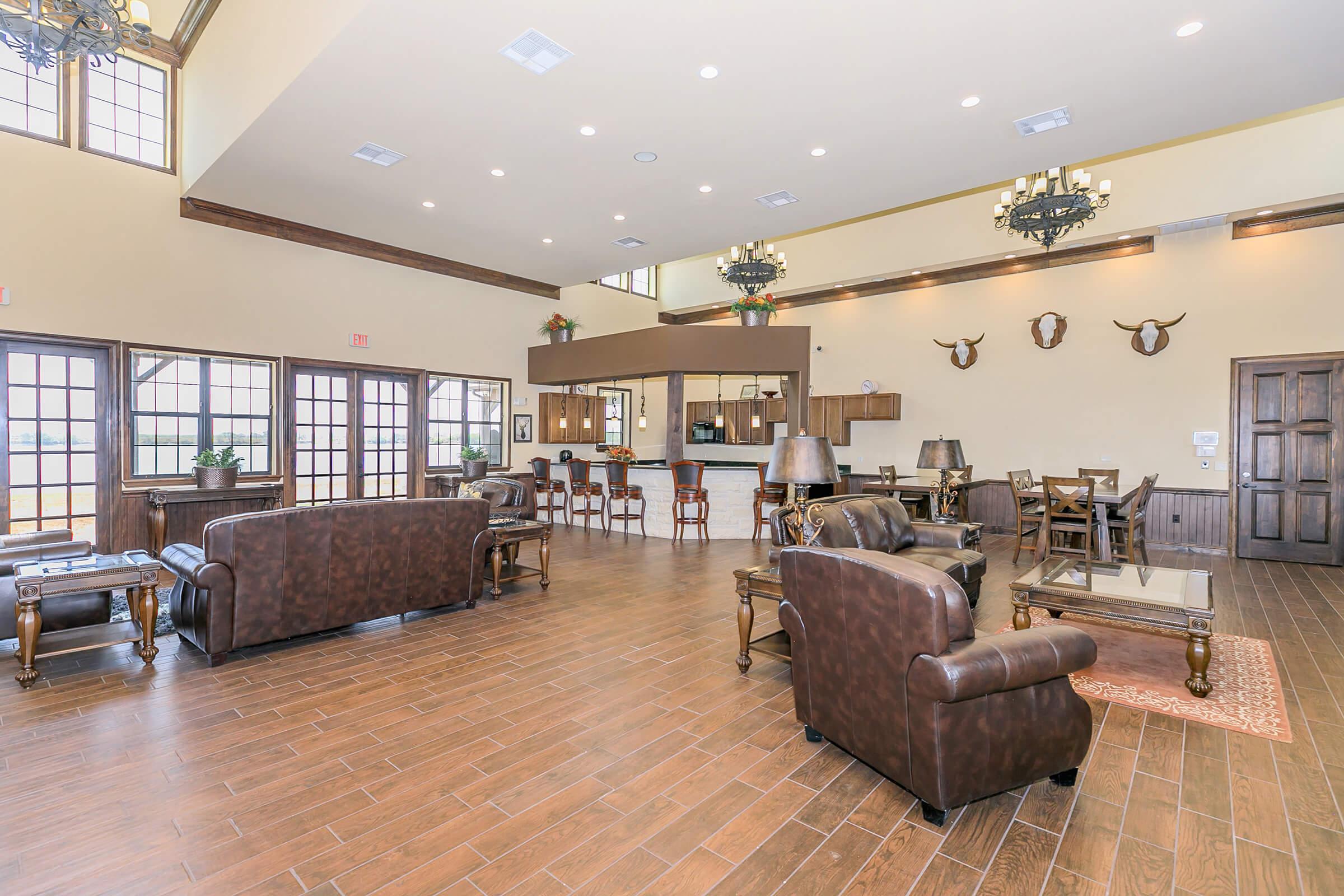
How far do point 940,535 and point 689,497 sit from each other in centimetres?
367

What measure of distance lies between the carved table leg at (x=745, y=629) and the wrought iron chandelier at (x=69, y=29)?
205 inches

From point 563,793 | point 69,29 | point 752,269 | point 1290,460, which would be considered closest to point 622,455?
point 752,269

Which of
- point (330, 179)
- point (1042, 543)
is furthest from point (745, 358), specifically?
point (330, 179)

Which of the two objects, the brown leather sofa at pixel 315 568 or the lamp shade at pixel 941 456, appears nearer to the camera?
the brown leather sofa at pixel 315 568

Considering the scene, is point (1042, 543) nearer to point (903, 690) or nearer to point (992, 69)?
point (992, 69)

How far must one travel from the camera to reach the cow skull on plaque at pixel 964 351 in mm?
9469

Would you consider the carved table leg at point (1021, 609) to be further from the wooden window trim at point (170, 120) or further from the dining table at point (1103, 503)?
the wooden window trim at point (170, 120)

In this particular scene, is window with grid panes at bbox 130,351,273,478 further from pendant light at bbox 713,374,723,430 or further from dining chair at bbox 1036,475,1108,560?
dining chair at bbox 1036,475,1108,560

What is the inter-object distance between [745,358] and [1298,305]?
6429 mm

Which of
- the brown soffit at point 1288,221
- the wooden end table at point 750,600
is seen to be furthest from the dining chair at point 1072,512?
the wooden end table at point 750,600

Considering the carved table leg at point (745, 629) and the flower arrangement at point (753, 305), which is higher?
the flower arrangement at point (753, 305)

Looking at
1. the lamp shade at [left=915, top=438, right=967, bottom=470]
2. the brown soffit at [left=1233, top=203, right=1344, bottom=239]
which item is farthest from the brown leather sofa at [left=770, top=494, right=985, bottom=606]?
the brown soffit at [left=1233, top=203, right=1344, bottom=239]

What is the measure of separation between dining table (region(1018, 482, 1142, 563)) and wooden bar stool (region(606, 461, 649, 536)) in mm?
4815

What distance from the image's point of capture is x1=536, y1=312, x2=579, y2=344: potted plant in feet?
34.3
